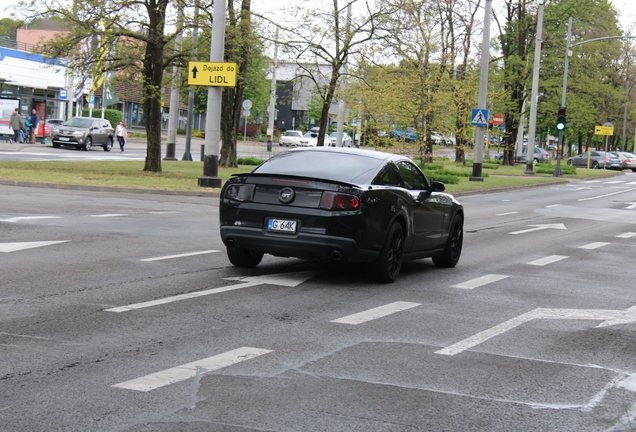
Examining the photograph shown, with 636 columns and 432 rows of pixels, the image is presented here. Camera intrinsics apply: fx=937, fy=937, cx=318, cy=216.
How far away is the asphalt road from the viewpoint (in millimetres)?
5191

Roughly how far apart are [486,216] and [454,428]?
1799 centimetres

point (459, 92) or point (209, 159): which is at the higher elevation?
point (459, 92)

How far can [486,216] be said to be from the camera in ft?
74.4

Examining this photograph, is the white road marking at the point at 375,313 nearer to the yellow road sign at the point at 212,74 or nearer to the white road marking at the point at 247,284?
the white road marking at the point at 247,284

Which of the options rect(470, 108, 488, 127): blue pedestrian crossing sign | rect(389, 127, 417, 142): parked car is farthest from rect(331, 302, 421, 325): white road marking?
rect(470, 108, 488, 127): blue pedestrian crossing sign

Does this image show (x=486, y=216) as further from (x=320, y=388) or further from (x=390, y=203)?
(x=320, y=388)

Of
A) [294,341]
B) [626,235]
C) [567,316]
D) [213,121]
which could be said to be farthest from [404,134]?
[294,341]

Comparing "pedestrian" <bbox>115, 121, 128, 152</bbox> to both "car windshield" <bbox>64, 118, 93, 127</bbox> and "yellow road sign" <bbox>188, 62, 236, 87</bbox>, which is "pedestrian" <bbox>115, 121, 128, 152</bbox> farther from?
"yellow road sign" <bbox>188, 62, 236, 87</bbox>

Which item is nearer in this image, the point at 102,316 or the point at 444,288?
the point at 102,316

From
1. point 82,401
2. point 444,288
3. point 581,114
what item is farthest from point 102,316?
point 581,114

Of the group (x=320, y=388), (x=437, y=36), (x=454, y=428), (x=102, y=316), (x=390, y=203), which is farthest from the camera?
(x=437, y=36)

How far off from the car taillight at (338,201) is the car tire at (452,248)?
2.90 metres

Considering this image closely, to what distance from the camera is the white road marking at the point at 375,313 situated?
26.4 ft

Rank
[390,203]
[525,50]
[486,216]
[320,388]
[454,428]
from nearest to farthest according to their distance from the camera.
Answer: [454,428], [320,388], [390,203], [486,216], [525,50]
